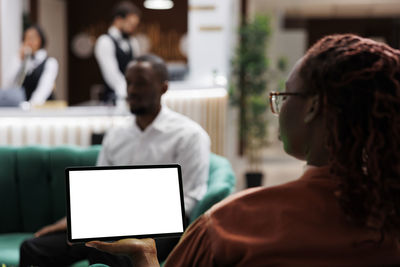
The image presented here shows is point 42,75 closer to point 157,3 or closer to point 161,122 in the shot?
point 157,3

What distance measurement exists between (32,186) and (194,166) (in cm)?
106

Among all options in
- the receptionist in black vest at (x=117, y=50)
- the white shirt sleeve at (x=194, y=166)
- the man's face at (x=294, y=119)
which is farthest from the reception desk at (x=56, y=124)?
the man's face at (x=294, y=119)

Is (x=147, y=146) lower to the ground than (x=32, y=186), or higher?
higher

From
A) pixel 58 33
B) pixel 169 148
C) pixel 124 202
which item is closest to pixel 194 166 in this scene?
pixel 169 148

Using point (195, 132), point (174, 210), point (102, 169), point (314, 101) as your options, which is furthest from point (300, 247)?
point (195, 132)

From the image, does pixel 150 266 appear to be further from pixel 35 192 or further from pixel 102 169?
pixel 35 192

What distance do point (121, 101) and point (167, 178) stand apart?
4.22 meters

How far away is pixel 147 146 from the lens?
3148 millimetres

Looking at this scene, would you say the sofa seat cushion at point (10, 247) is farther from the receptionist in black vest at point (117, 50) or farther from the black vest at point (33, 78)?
the receptionist in black vest at point (117, 50)

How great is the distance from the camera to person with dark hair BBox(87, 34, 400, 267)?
1.01 m

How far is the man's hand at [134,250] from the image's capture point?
1.37m

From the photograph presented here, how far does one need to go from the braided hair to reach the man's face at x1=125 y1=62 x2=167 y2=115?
2.19 meters

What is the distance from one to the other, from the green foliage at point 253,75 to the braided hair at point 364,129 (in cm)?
680

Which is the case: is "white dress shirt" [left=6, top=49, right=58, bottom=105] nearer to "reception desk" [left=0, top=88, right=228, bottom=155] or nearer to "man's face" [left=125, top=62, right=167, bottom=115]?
"reception desk" [left=0, top=88, right=228, bottom=155]
